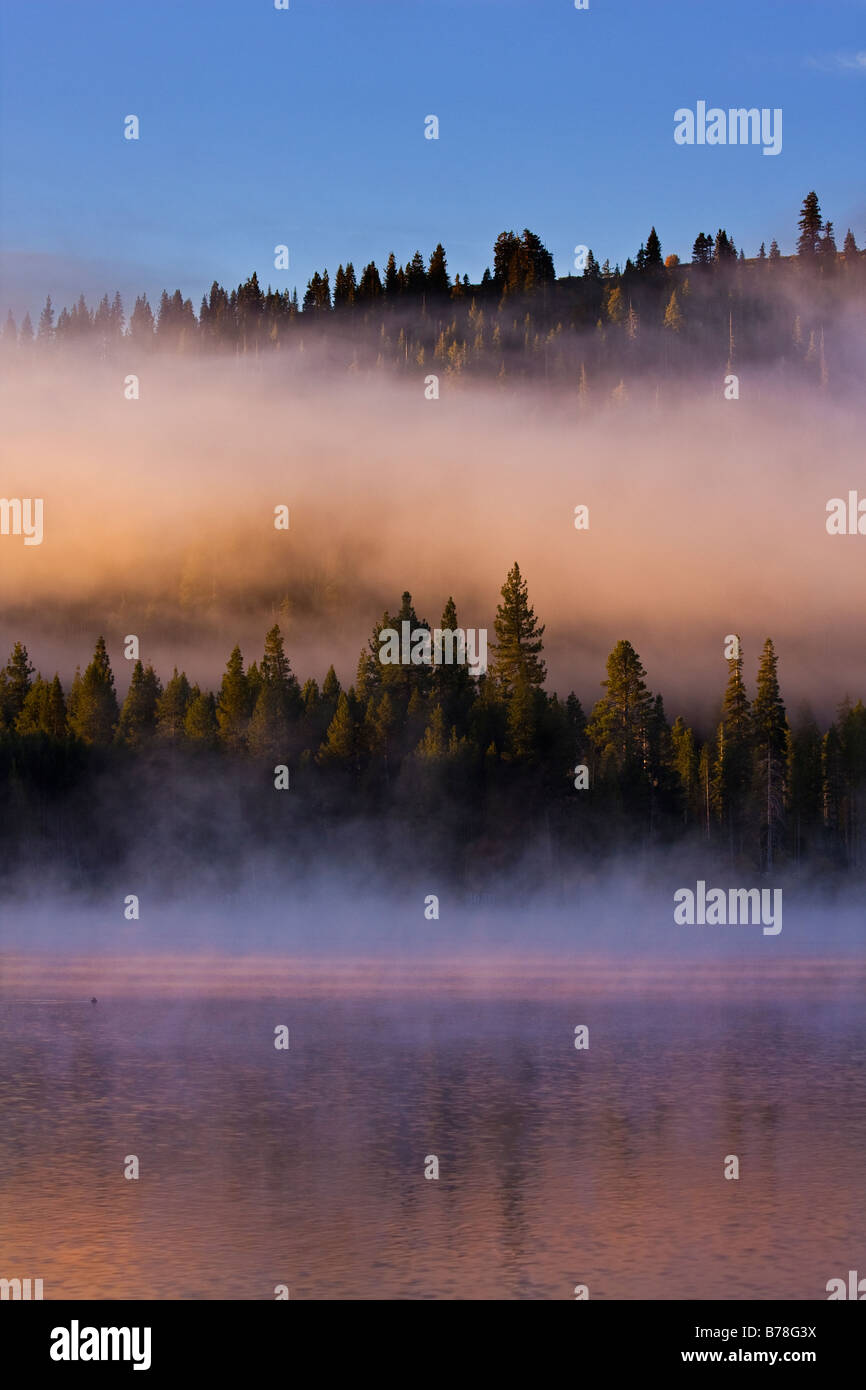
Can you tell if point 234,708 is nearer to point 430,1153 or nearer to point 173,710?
point 173,710

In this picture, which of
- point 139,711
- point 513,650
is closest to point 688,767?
point 513,650

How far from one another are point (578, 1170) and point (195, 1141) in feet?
24.4

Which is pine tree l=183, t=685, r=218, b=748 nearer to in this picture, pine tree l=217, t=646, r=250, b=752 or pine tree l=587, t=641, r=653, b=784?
pine tree l=217, t=646, r=250, b=752

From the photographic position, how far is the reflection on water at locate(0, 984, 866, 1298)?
2339 centimetres

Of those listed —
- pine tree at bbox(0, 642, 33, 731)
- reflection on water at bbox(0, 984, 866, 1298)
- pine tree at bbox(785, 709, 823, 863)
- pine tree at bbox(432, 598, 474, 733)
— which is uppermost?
pine tree at bbox(0, 642, 33, 731)

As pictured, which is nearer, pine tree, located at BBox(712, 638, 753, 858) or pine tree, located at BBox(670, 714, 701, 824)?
pine tree, located at BBox(712, 638, 753, 858)

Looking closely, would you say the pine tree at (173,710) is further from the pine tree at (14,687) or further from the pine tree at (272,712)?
the pine tree at (14,687)

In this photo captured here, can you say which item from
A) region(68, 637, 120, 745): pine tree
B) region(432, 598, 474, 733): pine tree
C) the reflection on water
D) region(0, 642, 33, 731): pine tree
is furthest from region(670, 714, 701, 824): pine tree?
the reflection on water

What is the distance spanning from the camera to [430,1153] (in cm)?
3080

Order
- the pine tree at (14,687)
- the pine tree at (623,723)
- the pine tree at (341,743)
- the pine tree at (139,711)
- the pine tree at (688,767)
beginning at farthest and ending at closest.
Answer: the pine tree at (14,687) < the pine tree at (688,767) < the pine tree at (139,711) < the pine tree at (623,723) < the pine tree at (341,743)

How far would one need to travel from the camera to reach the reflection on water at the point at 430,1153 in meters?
23.4

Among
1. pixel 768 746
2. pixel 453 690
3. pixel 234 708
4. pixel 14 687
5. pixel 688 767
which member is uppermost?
pixel 14 687

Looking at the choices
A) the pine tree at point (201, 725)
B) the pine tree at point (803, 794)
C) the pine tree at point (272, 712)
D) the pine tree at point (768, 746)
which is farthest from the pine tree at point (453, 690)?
the pine tree at point (803, 794)

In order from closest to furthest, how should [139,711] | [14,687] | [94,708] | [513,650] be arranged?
[513,650] → [139,711] → [94,708] → [14,687]
